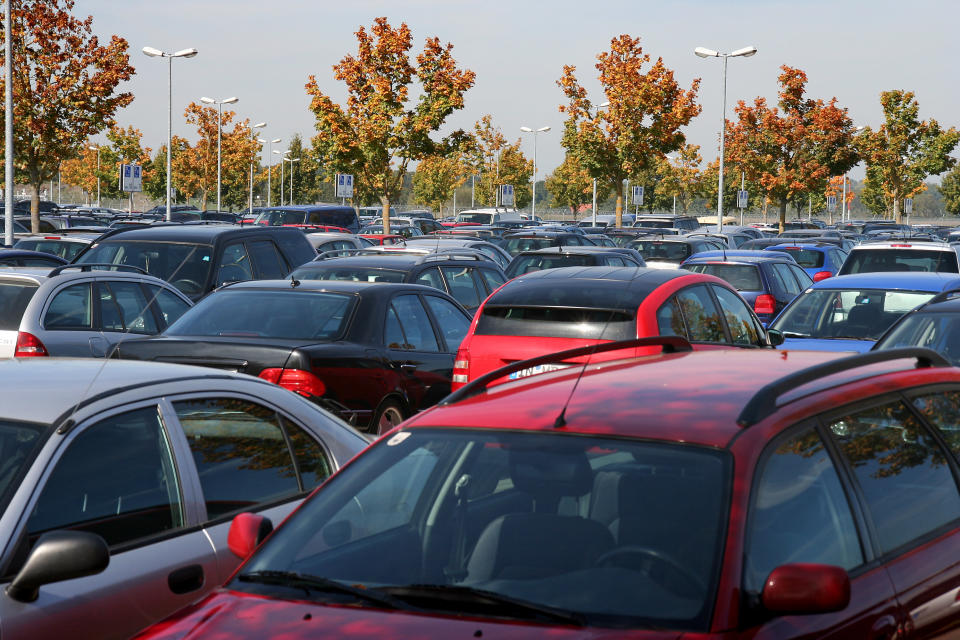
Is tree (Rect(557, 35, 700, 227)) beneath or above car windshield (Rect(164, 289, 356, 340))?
above

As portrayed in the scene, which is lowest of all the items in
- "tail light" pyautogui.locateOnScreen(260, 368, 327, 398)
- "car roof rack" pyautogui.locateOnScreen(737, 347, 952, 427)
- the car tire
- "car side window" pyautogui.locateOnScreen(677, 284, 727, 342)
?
the car tire

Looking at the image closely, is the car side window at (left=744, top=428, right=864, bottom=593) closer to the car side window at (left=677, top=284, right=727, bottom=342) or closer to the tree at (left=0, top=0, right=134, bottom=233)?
the car side window at (left=677, top=284, right=727, bottom=342)

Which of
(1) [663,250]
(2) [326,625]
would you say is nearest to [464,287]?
(1) [663,250]

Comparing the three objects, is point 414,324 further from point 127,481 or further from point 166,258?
point 127,481

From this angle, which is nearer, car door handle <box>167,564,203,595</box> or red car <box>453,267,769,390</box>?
car door handle <box>167,564,203,595</box>

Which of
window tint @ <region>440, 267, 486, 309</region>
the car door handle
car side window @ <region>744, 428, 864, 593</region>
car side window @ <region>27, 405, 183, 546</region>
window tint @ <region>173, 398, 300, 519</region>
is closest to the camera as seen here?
car side window @ <region>744, 428, 864, 593</region>

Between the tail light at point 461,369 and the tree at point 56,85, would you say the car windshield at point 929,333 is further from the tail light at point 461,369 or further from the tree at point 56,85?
the tree at point 56,85

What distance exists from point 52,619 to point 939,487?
9.11ft

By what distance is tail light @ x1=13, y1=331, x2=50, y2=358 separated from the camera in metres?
10.9

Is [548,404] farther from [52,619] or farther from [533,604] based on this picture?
[52,619]

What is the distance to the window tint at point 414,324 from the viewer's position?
10852mm

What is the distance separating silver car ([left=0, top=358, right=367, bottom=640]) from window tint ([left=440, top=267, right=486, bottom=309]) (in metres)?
10.2

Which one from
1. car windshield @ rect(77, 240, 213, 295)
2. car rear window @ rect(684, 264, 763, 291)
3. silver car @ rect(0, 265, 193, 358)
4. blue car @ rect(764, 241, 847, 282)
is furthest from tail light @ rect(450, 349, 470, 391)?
blue car @ rect(764, 241, 847, 282)

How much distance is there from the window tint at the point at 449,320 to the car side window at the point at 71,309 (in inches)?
116
